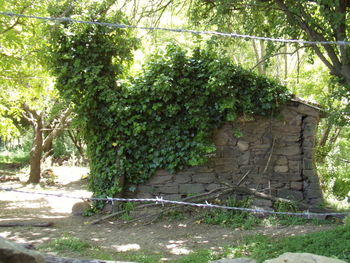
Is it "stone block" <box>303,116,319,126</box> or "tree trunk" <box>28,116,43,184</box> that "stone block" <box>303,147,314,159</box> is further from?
"tree trunk" <box>28,116,43,184</box>

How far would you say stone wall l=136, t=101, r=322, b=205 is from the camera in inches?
307

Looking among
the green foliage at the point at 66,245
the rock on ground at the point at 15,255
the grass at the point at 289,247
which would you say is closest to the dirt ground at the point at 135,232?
the green foliage at the point at 66,245

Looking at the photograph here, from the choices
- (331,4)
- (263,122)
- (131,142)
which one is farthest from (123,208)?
(331,4)

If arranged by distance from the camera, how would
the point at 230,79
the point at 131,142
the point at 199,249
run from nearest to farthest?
the point at 199,249
the point at 230,79
the point at 131,142

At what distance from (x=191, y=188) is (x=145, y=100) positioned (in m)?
2.15

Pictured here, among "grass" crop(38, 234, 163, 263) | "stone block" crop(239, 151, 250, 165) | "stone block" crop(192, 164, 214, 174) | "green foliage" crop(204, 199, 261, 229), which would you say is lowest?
"grass" crop(38, 234, 163, 263)

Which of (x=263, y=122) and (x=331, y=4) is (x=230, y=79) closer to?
(x=263, y=122)

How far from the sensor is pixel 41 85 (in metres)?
10.7

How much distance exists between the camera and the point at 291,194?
308 inches

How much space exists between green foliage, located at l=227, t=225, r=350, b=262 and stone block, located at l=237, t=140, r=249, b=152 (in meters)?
2.60

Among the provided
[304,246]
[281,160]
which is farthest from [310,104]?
[304,246]

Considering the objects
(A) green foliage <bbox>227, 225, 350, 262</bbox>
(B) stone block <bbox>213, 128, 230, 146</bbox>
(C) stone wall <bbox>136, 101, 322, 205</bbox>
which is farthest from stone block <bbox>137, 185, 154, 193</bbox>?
(A) green foliage <bbox>227, 225, 350, 262</bbox>

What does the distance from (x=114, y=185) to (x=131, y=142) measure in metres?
1.01

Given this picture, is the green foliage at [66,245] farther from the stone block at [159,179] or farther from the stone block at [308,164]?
the stone block at [308,164]
